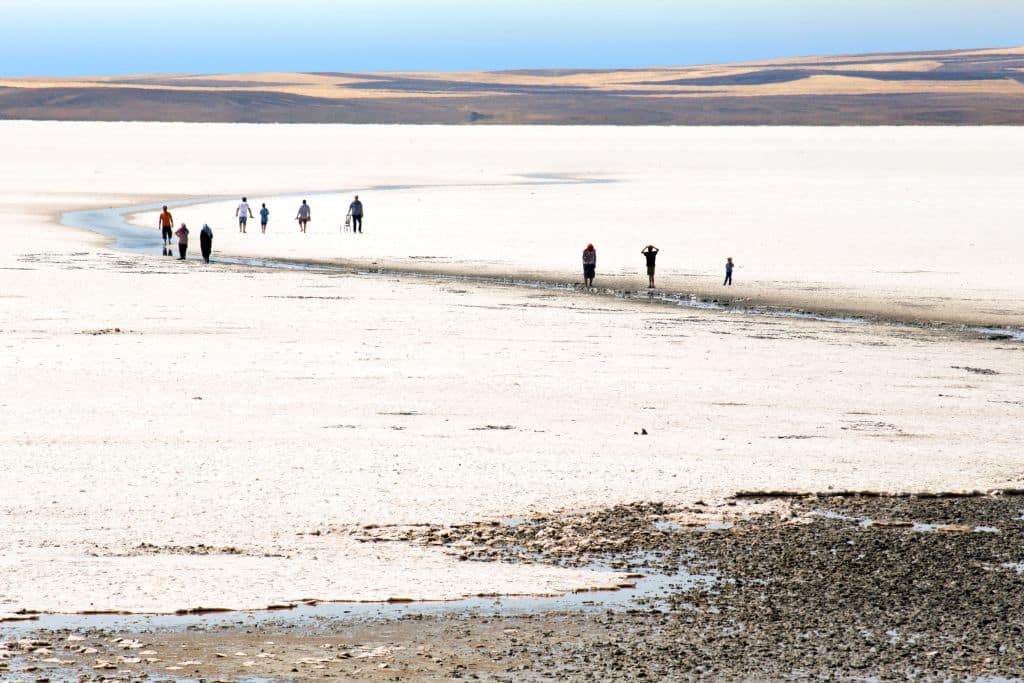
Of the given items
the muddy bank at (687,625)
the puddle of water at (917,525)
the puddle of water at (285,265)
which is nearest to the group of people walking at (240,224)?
the puddle of water at (285,265)

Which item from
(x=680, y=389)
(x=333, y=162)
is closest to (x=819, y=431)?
(x=680, y=389)

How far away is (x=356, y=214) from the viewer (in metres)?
46.7

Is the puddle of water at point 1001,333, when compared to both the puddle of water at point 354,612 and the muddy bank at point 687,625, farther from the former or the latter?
the puddle of water at point 354,612

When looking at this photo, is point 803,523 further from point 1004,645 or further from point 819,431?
point 819,431

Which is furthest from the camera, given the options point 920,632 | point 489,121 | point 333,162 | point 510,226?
point 489,121

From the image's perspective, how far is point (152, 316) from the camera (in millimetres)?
26750

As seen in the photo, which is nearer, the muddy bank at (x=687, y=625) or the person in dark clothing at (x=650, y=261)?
the muddy bank at (x=687, y=625)

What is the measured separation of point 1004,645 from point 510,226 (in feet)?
130

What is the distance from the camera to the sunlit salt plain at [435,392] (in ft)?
39.9

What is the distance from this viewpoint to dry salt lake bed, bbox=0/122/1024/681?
1005 cm

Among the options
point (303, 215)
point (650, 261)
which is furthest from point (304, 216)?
point (650, 261)

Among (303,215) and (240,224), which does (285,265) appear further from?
(240,224)

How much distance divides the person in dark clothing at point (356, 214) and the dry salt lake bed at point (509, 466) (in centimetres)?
673

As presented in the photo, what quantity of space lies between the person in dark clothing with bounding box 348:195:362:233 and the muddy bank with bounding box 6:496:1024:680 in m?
34.5
